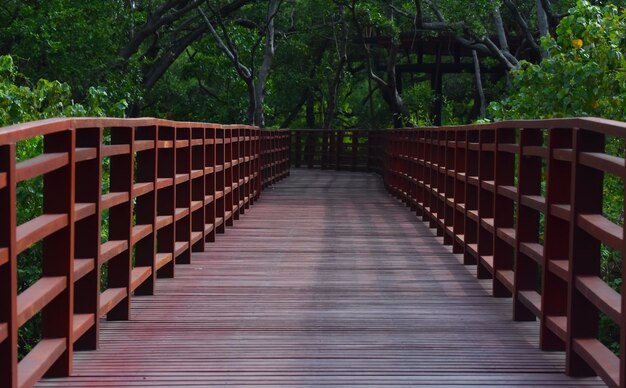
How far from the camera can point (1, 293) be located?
377 centimetres

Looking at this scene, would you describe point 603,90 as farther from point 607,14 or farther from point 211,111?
point 211,111

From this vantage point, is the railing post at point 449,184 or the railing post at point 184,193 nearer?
the railing post at point 184,193

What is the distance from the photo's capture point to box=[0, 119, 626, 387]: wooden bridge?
471cm

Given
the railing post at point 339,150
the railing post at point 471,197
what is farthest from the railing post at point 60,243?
the railing post at point 339,150

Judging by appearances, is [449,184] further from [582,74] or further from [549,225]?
[549,225]

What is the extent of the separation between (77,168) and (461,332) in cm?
218

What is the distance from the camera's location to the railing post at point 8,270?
3.69 metres

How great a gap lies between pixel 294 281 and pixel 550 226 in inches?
116

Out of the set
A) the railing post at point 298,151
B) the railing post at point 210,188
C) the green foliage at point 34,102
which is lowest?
the railing post at point 298,151

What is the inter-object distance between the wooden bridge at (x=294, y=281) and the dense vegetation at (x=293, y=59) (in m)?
0.98

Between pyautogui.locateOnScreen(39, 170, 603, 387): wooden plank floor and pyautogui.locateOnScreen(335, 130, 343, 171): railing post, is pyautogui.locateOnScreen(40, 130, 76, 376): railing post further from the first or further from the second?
pyautogui.locateOnScreen(335, 130, 343, 171): railing post

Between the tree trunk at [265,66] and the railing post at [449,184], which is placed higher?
the tree trunk at [265,66]

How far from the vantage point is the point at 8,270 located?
376cm

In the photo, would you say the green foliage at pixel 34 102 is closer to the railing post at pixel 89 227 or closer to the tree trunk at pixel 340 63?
the railing post at pixel 89 227
